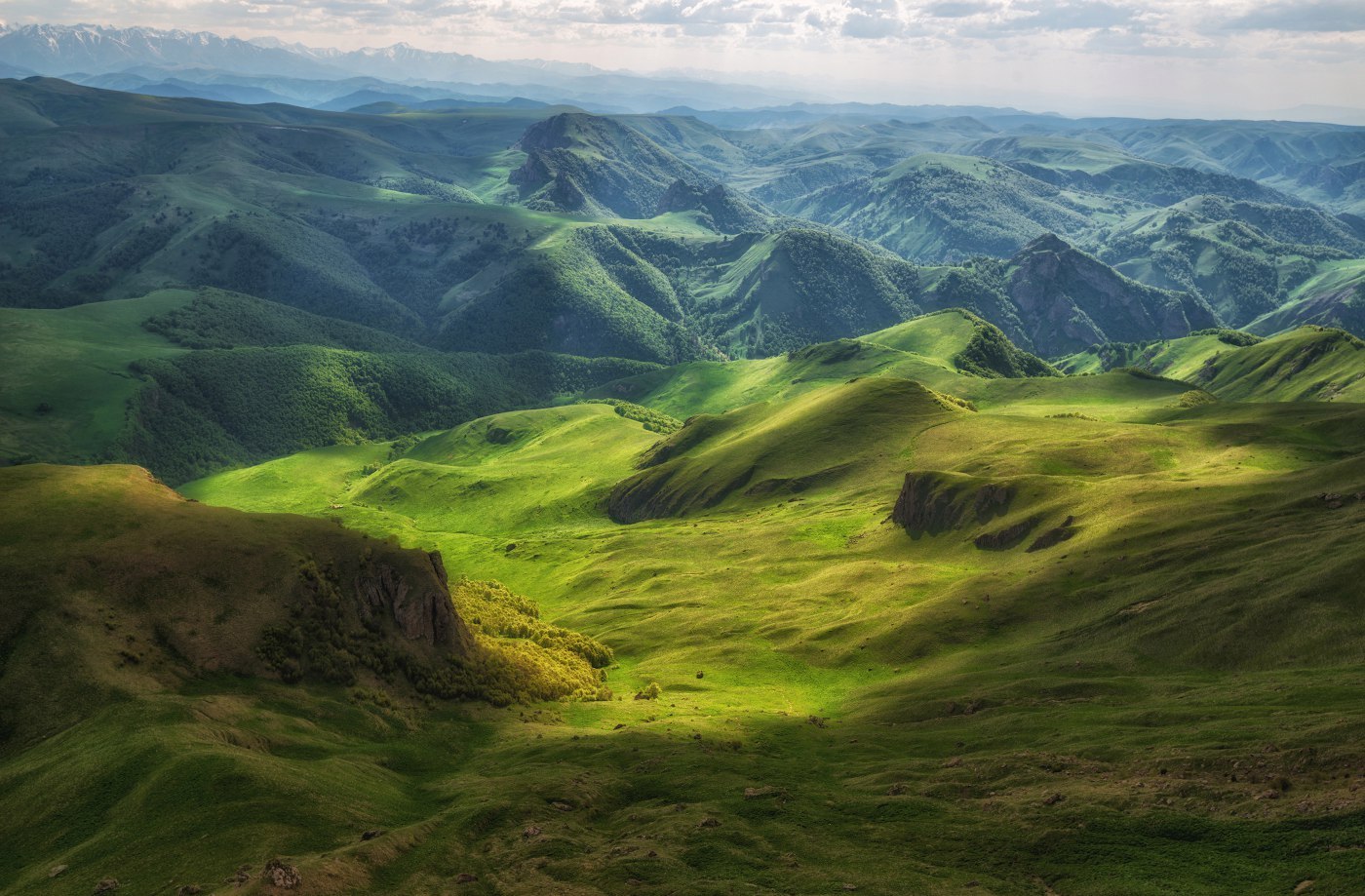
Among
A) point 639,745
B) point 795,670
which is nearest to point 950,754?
point 639,745

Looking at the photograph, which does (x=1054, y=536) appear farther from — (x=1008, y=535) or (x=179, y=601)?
(x=179, y=601)

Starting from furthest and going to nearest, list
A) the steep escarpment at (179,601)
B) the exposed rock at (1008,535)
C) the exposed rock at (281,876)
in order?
the exposed rock at (1008,535) < the steep escarpment at (179,601) < the exposed rock at (281,876)

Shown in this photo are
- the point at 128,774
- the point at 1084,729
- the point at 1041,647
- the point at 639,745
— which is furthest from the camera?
the point at 1041,647

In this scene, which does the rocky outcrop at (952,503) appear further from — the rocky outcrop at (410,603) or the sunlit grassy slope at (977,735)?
the rocky outcrop at (410,603)

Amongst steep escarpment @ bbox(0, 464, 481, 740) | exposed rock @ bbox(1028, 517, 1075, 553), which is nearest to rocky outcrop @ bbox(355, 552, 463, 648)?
steep escarpment @ bbox(0, 464, 481, 740)

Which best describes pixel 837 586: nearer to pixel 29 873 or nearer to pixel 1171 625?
pixel 1171 625

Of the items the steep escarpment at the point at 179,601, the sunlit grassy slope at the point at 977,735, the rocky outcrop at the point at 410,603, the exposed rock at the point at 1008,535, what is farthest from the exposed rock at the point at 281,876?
the exposed rock at the point at 1008,535
